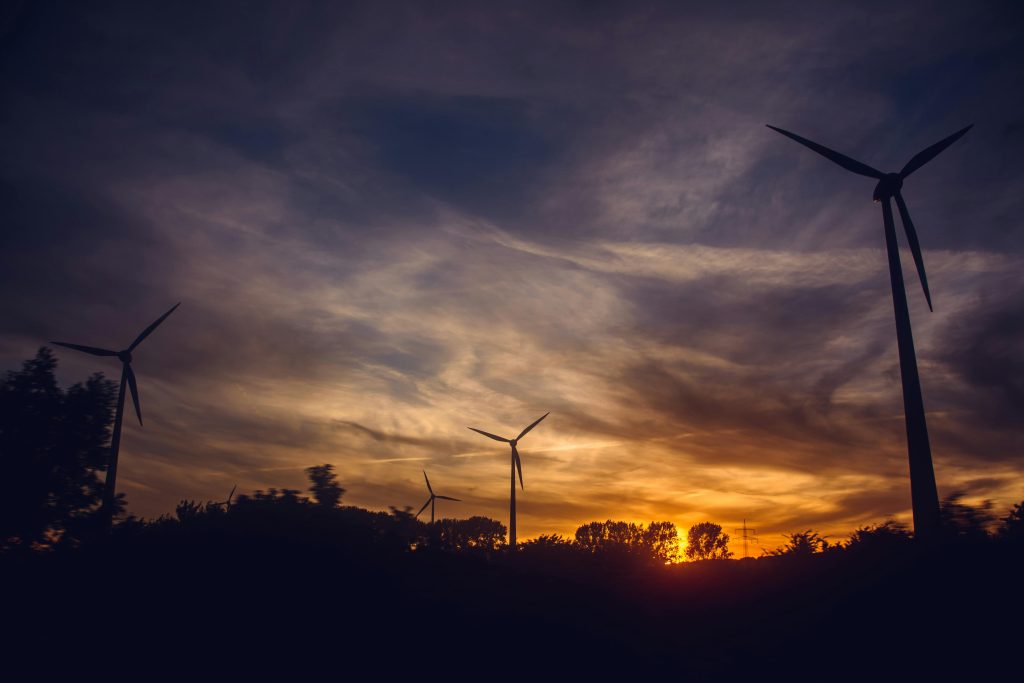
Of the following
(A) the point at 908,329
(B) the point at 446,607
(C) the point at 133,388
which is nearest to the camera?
(B) the point at 446,607

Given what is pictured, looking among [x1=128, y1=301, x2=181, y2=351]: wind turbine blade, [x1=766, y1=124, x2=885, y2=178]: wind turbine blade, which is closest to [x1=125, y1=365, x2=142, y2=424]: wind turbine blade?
[x1=128, y1=301, x2=181, y2=351]: wind turbine blade

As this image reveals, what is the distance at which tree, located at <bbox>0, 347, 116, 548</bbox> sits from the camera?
78.6 m

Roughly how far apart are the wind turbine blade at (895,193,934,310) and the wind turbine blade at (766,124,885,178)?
405 centimetres

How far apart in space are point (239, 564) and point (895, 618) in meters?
35.5

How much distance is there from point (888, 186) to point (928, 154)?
16.8ft

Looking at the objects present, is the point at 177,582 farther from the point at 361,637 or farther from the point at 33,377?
the point at 33,377

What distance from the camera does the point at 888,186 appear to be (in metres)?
52.2

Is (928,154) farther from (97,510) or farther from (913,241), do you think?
(97,510)

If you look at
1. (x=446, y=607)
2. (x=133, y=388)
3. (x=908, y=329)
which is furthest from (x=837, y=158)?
(x=133, y=388)

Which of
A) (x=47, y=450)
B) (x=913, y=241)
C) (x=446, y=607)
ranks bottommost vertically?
(x=446, y=607)

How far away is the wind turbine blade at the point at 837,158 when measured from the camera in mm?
54688

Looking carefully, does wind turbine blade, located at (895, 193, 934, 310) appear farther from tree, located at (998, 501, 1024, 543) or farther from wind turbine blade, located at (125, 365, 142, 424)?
wind turbine blade, located at (125, 365, 142, 424)

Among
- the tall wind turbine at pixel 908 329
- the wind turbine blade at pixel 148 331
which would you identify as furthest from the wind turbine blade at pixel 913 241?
the wind turbine blade at pixel 148 331

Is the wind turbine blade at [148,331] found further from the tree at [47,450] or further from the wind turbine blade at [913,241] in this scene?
the wind turbine blade at [913,241]
